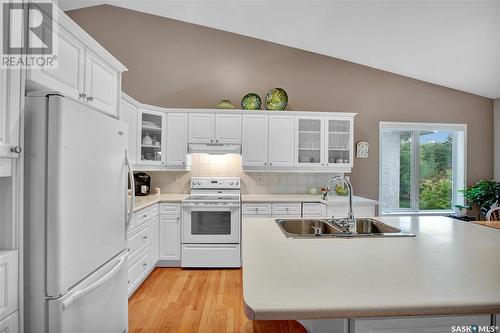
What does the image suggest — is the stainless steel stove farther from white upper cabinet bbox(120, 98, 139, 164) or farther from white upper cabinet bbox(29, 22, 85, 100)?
white upper cabinet bbox(29, 22, 85, 100)

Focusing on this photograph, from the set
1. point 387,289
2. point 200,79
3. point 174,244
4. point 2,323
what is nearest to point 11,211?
point 2,323

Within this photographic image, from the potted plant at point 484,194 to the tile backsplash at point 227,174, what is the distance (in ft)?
7.31

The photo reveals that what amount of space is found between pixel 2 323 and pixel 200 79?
141 inches

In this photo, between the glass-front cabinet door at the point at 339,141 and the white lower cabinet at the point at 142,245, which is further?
the glass-front cabinet door at the point at 339,141

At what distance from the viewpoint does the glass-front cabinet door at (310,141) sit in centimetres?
381

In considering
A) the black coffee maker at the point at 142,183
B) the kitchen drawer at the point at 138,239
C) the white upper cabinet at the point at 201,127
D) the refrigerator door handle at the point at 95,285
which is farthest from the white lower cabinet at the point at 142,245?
the white upper cabinet at the point at 201,127

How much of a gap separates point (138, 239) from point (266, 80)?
2895 mm

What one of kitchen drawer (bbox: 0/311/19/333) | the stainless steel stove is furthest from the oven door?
kitchen drawer (bbox: 0/311/19/333)

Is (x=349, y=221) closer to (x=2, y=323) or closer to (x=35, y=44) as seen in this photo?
(x=2, y=323)

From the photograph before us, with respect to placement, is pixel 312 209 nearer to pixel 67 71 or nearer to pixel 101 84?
pixel 101 84

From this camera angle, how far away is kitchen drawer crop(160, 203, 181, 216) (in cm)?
338

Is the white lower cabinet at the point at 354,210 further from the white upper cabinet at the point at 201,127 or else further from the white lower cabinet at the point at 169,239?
the white lower cabinet at the point at 169,239

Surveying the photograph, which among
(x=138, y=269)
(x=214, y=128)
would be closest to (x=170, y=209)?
(x=138, y=269)

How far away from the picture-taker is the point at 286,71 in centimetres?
416
